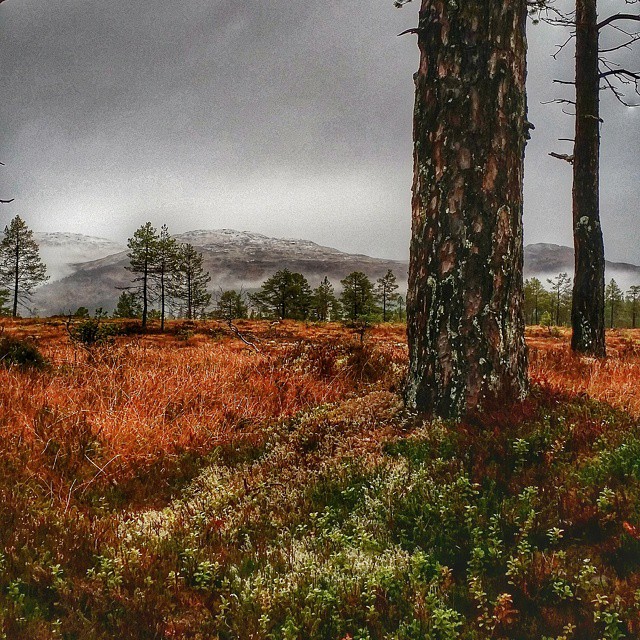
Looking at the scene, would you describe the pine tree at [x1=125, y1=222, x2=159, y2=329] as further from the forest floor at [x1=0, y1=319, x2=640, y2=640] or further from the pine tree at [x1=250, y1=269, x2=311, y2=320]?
the forest floor at [x1=0, y1=319, x2=640, y2=640]

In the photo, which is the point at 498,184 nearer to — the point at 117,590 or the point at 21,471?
the point at 117,590

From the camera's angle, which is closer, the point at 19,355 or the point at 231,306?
the point at 19,355

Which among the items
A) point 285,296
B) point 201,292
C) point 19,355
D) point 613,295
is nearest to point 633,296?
point 613,295

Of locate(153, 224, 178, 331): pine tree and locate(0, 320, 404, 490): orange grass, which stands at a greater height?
locate(153, 224, 178, 331): pine tree

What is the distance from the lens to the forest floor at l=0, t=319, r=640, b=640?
214cm

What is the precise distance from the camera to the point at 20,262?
54500 millimetres

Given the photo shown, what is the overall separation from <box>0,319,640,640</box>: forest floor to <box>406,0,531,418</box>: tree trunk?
0.44 m

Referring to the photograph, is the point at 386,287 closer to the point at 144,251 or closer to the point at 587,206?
the point at 144,251

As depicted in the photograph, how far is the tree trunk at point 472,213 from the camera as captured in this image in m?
4.22

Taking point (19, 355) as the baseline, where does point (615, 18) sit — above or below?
above

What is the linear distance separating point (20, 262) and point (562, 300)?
10026 centimetres

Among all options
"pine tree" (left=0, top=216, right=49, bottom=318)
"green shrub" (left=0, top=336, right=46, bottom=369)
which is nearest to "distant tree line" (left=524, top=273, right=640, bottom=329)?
"pine tree" (left=0, top=216, right=49, bottom=318)

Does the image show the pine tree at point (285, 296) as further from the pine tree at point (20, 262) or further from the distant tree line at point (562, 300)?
the distant tree line at point (562, 300)

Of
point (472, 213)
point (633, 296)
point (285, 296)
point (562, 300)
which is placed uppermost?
point (633, 296)
